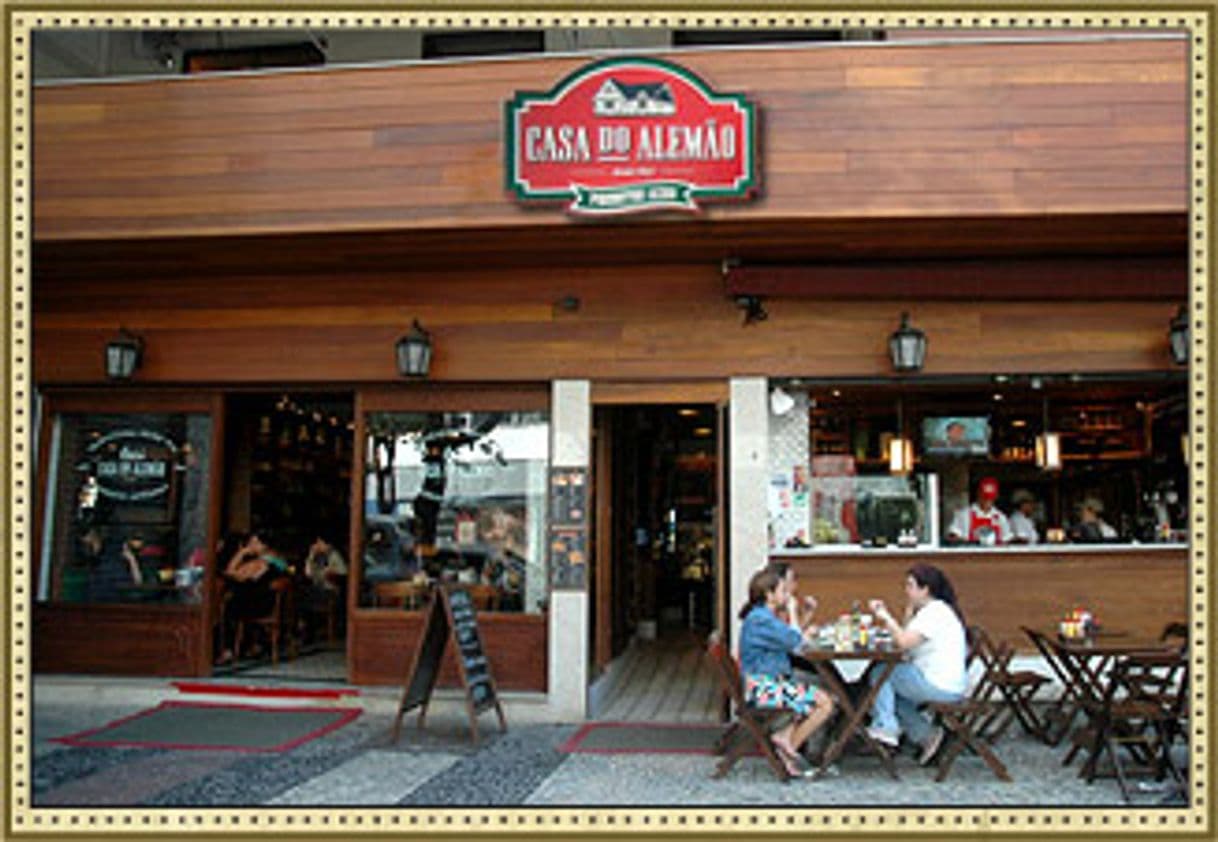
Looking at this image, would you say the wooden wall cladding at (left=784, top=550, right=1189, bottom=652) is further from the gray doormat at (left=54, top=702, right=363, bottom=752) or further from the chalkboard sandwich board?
the gray doormat at (left=54, top=702, right=363, bottom=752)

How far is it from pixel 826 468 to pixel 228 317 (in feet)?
17.8

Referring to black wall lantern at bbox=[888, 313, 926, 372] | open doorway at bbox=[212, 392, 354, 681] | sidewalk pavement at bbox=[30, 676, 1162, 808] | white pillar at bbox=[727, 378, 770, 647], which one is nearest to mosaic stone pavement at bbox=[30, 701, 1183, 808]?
sidewalk pavement at bbox=[30, 676, 1162, 808]

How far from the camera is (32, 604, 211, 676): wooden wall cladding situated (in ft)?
29.1

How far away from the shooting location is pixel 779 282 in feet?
26.7

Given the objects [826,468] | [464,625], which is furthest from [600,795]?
[826,468]

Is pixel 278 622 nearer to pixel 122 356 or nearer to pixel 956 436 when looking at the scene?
pixel 122 356

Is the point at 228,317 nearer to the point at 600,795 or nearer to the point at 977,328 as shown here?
the point at 600,795

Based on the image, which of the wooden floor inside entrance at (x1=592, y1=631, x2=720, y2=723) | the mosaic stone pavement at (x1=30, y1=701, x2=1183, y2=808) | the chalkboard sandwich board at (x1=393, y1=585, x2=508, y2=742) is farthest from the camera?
the wooden floor inside entrance at (x1=592, y1=631, x2=720, y2=723)

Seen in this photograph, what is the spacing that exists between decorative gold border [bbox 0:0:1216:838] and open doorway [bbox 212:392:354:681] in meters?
4.96

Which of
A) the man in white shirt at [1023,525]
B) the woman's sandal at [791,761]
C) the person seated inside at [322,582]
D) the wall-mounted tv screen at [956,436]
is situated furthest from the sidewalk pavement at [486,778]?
the person seated inside at [322,582]

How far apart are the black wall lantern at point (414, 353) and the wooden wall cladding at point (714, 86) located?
1080mm

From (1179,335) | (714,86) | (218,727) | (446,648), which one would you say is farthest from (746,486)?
(218,727)

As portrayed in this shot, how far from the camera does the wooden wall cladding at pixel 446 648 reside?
328 inches

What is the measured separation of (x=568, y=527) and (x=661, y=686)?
7.28 ft
